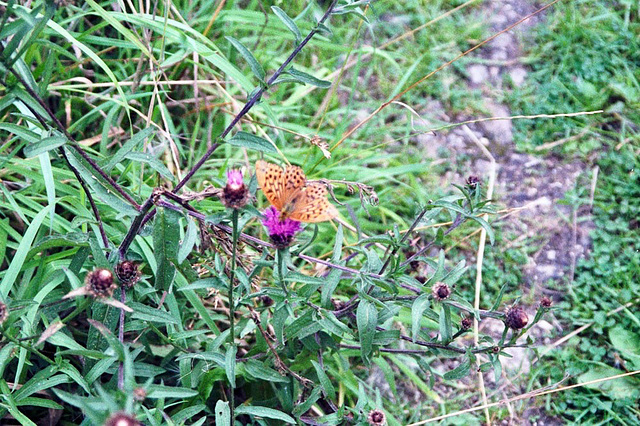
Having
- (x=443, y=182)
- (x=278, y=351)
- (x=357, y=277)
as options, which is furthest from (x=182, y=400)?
(x=443, y=182)

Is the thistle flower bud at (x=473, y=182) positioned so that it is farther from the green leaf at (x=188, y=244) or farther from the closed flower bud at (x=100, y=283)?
the closed flower bud at (x=100, y=283)

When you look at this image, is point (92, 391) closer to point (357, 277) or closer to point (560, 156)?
point (357, 277)

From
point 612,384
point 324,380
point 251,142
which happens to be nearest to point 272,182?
point 251,142

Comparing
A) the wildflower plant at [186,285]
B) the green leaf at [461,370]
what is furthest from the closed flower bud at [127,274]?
the green leaf at [461,370]

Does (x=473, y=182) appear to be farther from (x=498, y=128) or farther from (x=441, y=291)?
(x=498, y=128)

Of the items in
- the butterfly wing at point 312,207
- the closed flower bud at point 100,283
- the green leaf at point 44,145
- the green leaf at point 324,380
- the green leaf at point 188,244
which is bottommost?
the green leaf at point 324,380

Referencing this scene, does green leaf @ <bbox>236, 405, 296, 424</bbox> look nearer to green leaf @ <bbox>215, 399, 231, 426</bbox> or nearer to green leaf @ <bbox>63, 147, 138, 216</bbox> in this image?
green leaf @ <bbox>215, 399, 231, 426</bbox>

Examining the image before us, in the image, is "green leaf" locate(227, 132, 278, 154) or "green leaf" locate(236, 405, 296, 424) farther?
"green leaf" locate(236, 405, 296, 424)

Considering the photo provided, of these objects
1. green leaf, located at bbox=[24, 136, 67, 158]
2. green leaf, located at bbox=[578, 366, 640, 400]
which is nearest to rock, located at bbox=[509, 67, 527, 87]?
green leaf, located at bbox=[578, 366, 640, 400]
